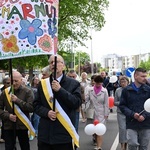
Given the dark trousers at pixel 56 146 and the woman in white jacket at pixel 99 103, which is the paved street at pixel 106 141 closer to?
the woman in white jacket at pixel 99 103

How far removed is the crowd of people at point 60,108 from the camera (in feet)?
15.0

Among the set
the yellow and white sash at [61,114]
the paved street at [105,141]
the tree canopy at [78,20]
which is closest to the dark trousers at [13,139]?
the yellow and white sash at [61,114]

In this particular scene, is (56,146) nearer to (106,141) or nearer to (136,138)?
(136,138)

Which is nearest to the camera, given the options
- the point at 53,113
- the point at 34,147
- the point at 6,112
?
the point at 53,113

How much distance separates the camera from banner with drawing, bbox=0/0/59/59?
4676 mm

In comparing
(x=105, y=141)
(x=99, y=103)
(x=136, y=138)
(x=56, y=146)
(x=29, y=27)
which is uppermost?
(x=29, y=27)

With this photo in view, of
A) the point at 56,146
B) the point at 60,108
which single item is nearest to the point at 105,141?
the point at 56,146

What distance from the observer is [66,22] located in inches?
1227

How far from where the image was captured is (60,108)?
4.59 metres

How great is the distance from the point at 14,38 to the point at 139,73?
2.17 metres

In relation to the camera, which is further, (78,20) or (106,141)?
(78,20)

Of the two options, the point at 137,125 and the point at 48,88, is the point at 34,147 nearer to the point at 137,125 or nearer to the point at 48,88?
the point at 137,125

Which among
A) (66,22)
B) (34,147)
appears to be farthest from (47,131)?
(66,22)

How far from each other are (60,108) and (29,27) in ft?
3.37
